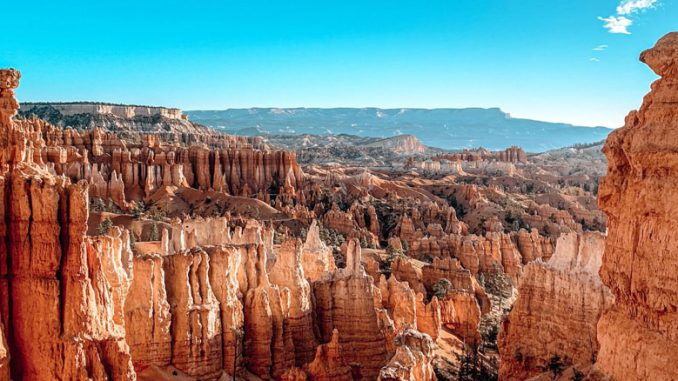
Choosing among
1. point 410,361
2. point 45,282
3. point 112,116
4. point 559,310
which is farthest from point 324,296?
point 112,116

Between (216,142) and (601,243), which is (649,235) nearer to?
(601,243)

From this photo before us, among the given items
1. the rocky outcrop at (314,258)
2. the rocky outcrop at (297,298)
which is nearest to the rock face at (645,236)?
the rocky outcrop at (297,298)

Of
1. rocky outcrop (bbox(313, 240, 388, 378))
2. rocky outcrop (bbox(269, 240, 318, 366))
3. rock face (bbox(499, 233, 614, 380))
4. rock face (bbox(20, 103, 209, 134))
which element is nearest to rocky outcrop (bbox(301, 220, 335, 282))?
rocky outcrop (bbox(313, 240, 388, 378))

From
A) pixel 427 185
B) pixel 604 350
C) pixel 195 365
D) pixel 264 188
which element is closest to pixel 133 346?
pixel 195 365

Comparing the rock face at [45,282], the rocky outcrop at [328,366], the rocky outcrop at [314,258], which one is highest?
the rock face at [45,282]

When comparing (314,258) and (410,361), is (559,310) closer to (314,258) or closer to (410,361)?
(410,361)

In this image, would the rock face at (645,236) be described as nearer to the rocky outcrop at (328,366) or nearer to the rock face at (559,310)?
the rock face at (559,310)
